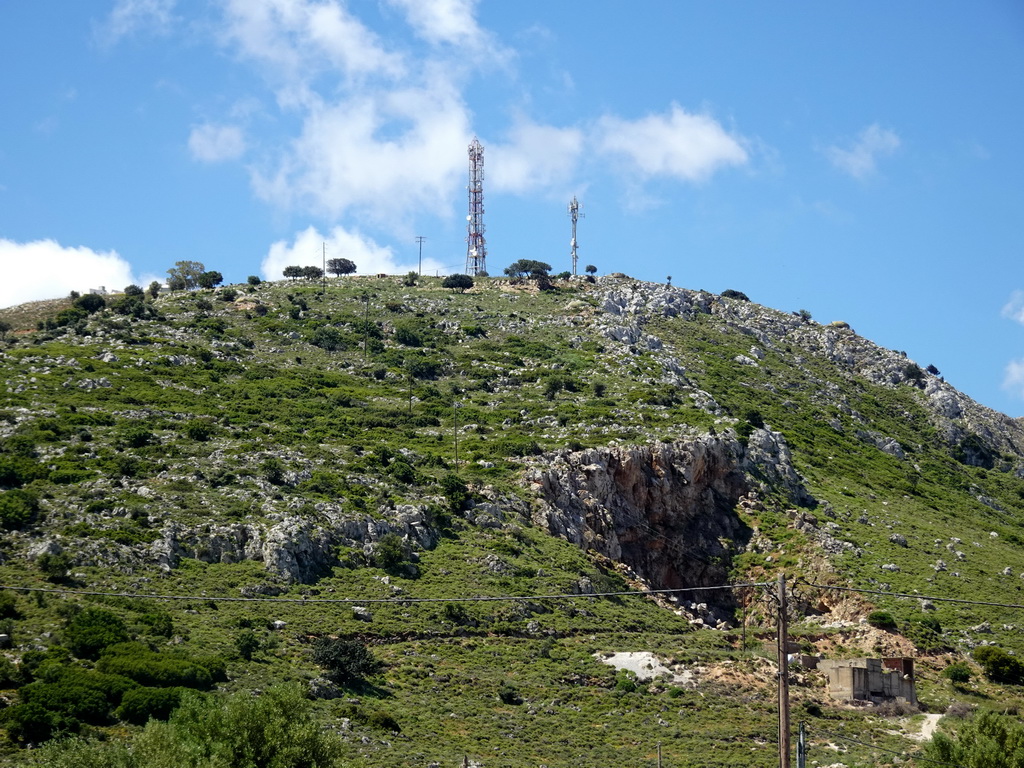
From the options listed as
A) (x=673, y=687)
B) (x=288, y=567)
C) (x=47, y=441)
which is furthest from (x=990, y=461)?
(x=47, y=441)

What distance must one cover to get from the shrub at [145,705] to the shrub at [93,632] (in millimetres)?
4256

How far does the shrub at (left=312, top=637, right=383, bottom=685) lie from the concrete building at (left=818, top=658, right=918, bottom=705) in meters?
25.0

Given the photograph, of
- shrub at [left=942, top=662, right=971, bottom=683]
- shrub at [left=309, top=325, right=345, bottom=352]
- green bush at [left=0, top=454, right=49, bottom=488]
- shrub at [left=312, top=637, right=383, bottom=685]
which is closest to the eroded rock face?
shrub at [left=942, top=662, right=971, bottom=683]

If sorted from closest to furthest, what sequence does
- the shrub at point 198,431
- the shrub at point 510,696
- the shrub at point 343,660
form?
1. the shrub at point 343,660
2. the shrub at point 510,696
3. the shrub at point 198,431

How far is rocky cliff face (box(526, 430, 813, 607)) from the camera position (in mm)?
81438

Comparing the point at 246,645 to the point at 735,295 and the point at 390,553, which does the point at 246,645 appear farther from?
the point at 735,295

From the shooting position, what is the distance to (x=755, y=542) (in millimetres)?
84125

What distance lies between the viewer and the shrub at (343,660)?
56562mm

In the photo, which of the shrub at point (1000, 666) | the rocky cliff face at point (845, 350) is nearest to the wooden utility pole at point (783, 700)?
the shrub at point (1000, 666)

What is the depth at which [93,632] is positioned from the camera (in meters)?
52.3

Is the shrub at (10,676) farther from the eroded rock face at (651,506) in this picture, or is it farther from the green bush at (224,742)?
the eroded rock face at (651,506)

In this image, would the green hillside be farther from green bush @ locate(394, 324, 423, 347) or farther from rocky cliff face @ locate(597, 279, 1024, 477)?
rocky cliff face @ locate(597, 279, 1024, 477)

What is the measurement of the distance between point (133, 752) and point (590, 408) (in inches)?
2339

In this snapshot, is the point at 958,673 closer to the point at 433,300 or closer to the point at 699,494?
the point at 699,494
